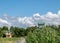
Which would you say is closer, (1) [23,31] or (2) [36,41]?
(2) [36,41]

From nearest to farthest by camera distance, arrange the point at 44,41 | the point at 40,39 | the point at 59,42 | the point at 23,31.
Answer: the point at 59,42
the point at 44,41
the point at 40,39
the point at 23,31

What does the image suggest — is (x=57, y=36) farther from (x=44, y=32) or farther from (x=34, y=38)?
(x=34, y=38)

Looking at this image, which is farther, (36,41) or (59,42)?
(36,41)

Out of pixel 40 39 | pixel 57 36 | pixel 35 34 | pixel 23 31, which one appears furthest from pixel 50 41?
pixel 23 31

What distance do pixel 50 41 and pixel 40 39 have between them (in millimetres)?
4848

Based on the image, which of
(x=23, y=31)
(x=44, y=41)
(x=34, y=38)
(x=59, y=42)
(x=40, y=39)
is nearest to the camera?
(x=59, y=42)

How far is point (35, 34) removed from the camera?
35.8 metres

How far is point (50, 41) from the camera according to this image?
2892 cm

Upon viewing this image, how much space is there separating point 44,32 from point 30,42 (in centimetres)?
675

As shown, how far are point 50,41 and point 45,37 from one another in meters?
1.62

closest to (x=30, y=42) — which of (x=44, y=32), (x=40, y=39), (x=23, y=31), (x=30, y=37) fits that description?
(x=30, y=37)

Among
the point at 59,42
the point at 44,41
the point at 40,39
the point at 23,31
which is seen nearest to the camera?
the point at 59,42

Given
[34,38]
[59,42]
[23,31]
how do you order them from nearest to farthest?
[59,42]
[34,38]
[23,31]

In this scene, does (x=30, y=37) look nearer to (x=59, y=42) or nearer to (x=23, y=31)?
(x=59, y=42)
